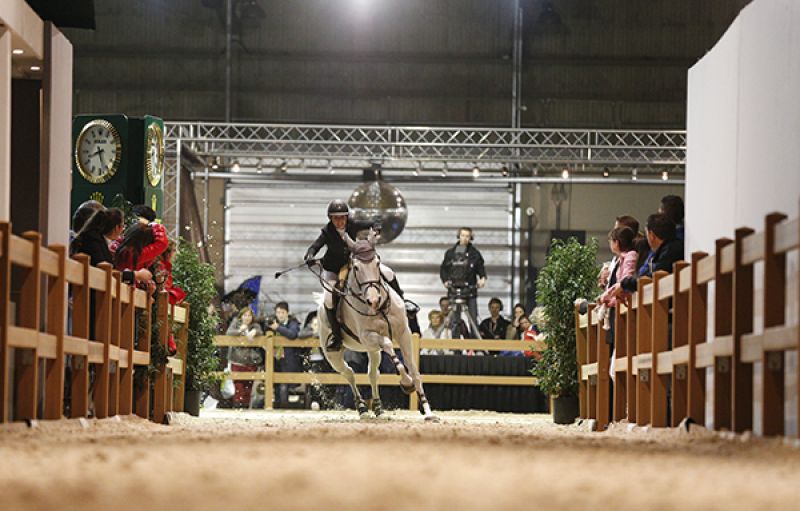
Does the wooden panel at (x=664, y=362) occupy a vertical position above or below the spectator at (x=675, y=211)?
below

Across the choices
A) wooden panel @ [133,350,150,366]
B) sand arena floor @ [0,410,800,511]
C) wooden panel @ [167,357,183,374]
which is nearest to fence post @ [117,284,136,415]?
wooden panel @ [133,350,150,366]

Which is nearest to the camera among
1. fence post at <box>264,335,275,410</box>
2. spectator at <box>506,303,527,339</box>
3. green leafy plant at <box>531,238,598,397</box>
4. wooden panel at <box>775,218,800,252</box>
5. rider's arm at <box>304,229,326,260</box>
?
wooden panel at <box>775,218,800,252</box>

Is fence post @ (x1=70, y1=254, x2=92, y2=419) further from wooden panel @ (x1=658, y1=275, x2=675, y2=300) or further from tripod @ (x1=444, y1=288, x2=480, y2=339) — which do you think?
tripod @ (x1=444, y1=288, x2=480, y2=339)

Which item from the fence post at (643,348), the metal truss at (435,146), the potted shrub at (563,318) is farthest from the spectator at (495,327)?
the fence post at (643,348)

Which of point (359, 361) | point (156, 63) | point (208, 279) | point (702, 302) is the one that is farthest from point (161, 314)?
point (156, 63)

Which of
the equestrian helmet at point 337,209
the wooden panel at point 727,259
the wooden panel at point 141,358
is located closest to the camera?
the wooden panel at point 727,259

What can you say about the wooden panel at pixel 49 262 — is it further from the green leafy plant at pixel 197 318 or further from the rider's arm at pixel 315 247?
the green leafy plant at pixel 197 318

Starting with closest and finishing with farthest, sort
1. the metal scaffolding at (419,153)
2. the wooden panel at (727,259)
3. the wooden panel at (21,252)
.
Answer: the wooden panel at (727,259)
the wooden panel at (21,252)
the metal scaffolding at (419,153)

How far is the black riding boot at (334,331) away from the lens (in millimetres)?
14891

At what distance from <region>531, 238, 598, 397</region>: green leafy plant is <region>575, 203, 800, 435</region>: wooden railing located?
3.12m

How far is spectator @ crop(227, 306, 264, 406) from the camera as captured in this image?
1989 cm

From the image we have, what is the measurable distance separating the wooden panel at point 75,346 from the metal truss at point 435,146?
12.7 metres

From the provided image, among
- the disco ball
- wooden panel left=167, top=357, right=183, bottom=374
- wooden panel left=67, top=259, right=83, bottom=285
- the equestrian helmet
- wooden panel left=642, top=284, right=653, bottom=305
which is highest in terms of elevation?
the disco ball

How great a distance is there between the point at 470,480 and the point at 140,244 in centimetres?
693
